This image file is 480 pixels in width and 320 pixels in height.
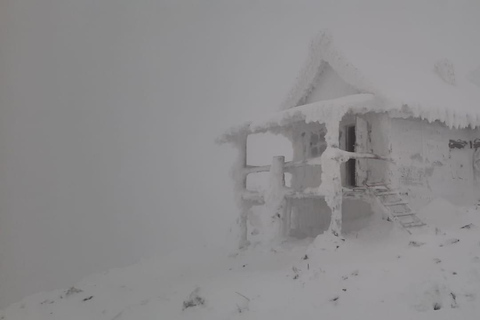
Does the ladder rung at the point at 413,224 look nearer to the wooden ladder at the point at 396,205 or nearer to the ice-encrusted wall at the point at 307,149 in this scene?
the wooden ladder at the point at 396,205

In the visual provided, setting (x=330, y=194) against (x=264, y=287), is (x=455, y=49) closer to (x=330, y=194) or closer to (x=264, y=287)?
(x=330, y=194)

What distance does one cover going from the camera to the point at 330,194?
753cm

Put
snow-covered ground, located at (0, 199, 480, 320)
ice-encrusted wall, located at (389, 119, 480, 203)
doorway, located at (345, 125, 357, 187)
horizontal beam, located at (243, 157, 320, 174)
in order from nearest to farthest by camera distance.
Answer: snow-covered ground, located at (0, 199, 480, 320) → horizontal beam, located at (243, 157, 320, 174) → ice-encrusted wall, located at (389, 119, 480, 203) → doorway, located at (345, 125, 357, 187)

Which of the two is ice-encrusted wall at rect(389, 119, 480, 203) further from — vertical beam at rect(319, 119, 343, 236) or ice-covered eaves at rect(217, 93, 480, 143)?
vertical beam at rect(319, 119, 343, 236)

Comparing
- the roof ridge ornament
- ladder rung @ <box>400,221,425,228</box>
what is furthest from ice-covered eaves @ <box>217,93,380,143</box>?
the roof ridge ornament

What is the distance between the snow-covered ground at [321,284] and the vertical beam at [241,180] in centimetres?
188

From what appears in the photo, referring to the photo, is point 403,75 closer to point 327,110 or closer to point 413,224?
point 327,110

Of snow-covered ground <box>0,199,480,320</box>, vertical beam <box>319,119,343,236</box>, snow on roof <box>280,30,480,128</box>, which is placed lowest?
snow-covered ground <box>0,199,480,320</box>

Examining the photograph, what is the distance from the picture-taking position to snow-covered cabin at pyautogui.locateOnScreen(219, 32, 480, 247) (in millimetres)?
7641

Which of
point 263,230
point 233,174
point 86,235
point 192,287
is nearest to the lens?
point 192,287

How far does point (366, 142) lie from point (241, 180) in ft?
11.9

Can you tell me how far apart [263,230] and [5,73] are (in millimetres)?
6664

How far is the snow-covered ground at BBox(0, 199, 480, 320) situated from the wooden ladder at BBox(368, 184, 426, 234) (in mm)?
231

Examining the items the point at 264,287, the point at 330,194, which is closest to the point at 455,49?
the point at 330,194
